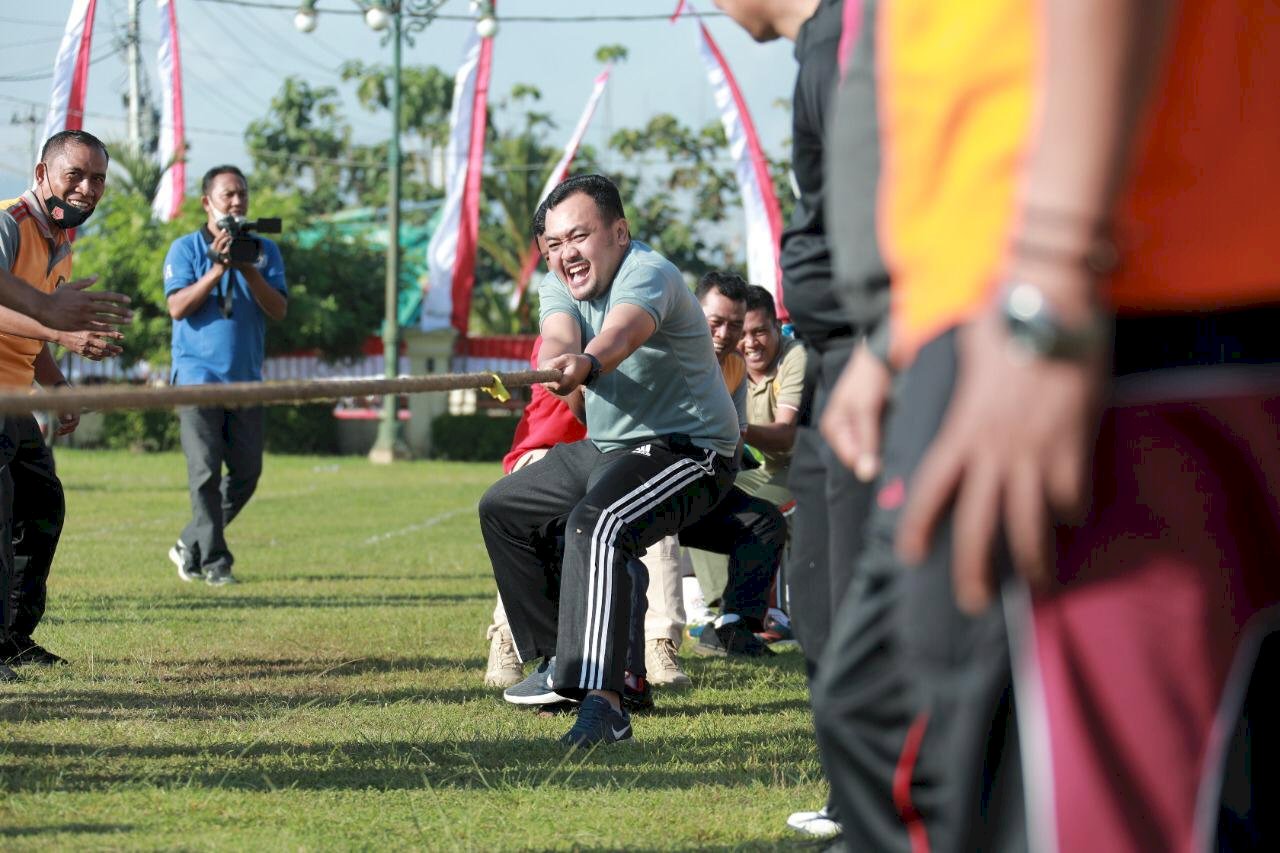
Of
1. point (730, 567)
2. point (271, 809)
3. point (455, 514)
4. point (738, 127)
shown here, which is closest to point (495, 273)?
point (738, 127)

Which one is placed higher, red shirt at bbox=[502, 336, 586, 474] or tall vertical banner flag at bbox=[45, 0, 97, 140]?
tall vertical banner flag at bbox=[45, 0, 97, 140]

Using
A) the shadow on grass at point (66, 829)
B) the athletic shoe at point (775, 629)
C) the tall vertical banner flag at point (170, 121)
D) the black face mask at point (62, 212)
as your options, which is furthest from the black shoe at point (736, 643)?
the tall vertical banner flag at point (170, 121)

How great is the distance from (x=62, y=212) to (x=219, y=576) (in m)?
3.29

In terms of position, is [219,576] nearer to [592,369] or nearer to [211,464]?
[211,464]

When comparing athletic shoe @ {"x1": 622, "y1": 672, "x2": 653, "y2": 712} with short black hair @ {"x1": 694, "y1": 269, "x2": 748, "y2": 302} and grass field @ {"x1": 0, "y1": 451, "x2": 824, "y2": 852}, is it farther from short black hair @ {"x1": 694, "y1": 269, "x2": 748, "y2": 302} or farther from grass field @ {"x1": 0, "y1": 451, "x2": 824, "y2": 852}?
short black hair @ {"x1": 694, "y1": 269, "x2": 748, "y2": 302}

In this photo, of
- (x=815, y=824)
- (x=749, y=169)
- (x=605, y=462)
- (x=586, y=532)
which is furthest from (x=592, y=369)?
(x=749, y=169)

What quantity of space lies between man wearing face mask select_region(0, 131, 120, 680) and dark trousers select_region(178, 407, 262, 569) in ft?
7.69

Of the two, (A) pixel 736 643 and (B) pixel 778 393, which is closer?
(A) pixel 736 643

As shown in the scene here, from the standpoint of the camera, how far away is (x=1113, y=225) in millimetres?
1451

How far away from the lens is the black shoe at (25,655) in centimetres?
595

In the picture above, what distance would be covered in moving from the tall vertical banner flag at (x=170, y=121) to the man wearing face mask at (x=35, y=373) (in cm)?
1540

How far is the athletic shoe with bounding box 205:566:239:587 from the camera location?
8891mm

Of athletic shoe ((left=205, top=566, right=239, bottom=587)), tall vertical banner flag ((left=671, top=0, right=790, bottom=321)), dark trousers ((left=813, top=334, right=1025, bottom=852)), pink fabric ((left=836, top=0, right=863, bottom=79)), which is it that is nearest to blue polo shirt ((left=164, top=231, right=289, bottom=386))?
athletic shoe ((left=205, top=566, right=239, bottom=587))

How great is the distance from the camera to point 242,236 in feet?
Result: 29.7
